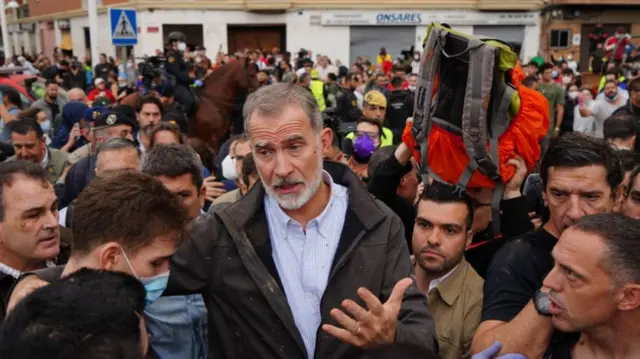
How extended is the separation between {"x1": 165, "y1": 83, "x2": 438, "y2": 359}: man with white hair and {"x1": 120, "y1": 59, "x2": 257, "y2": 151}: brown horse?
703 cm

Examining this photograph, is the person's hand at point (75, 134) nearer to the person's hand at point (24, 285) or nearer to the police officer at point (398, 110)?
the police officer at point (398, 110)

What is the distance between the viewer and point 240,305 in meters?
2.19

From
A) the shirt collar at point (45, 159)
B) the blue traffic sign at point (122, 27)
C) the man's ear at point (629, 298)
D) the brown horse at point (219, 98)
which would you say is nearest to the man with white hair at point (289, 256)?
the man's ear at point (629, 298)

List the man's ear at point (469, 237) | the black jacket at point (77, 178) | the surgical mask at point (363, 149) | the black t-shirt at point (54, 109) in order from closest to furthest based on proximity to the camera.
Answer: the man's ear at point (469, 237) < the black jacket at point (77, 178) < the surgical mask at point (363, 149) < the black t-shirt at point (54, 109)

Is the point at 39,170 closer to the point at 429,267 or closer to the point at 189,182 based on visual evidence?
the point at 189,182

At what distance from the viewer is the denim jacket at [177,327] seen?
262 cm

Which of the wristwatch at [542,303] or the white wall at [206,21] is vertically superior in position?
the white wall at [206,21]

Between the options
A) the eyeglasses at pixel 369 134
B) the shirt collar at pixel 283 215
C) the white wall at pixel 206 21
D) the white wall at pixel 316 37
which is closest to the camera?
the shirt collar at pixel 283 215

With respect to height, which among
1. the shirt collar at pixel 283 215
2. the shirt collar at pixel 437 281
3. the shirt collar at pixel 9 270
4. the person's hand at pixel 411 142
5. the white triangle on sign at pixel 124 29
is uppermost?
the white triangle on sign at pixel 124 29

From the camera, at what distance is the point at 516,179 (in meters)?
3.10

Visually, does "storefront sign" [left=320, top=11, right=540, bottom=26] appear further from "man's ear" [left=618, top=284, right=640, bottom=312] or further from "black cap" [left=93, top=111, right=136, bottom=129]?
"man's ear" [left=618, top=284, right=640, bottom=312]

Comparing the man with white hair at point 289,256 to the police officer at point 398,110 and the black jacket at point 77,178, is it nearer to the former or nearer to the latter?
the black jacket at point 77,178

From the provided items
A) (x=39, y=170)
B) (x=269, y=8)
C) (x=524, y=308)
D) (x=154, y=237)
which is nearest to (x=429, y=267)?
(x=524, y=308)

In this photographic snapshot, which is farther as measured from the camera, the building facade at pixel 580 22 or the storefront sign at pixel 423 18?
the building facade at pixel 580 22
